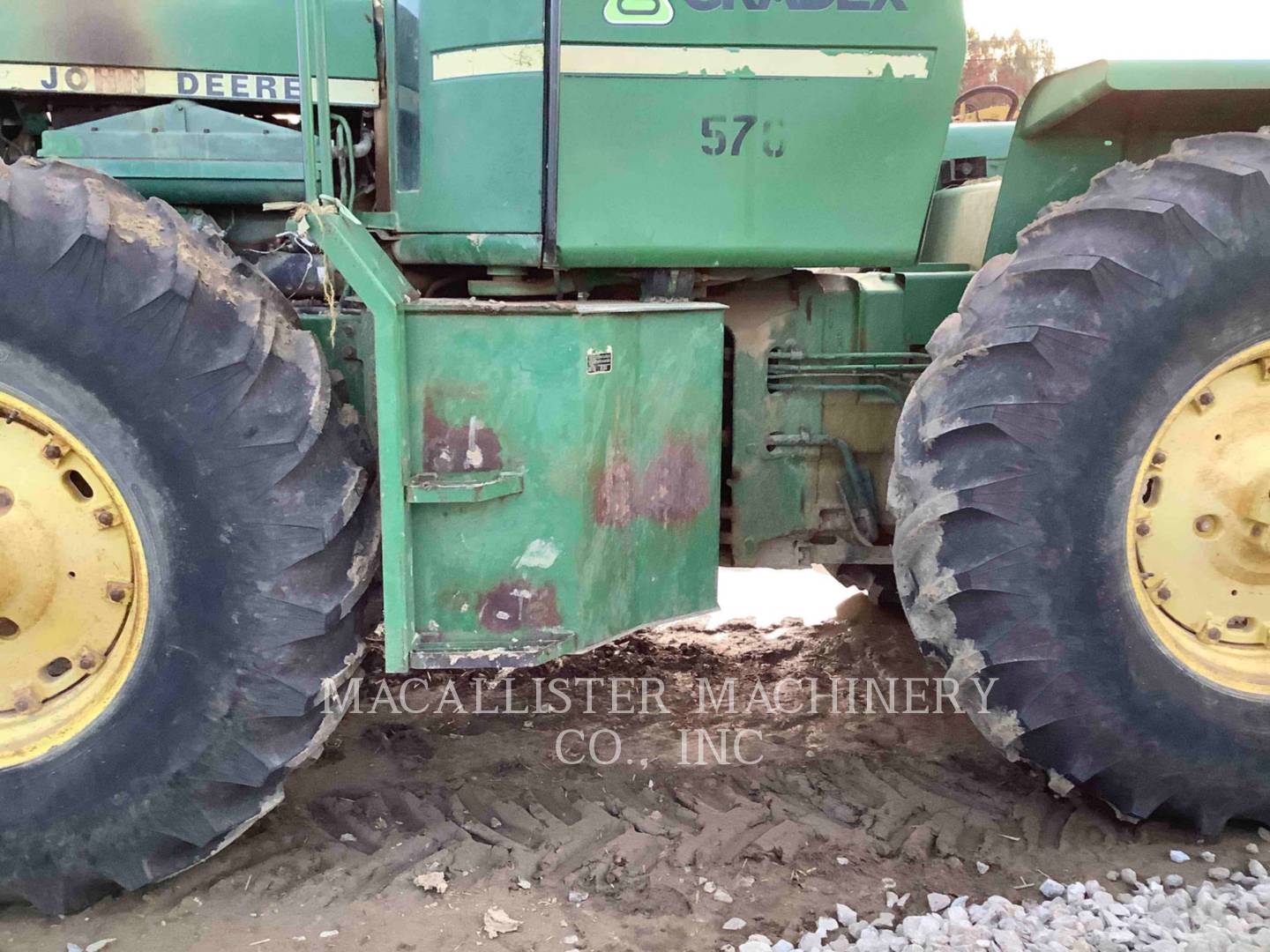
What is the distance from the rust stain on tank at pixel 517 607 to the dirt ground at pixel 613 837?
60 centimetres

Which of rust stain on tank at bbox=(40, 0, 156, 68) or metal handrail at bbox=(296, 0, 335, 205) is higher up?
rust stain on tank at bbox=(40, 0, 156, 68)

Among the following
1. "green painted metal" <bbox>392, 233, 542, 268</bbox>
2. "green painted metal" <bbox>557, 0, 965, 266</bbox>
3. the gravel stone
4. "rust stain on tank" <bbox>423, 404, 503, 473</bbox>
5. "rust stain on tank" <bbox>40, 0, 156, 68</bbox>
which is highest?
"rust stain on tank" <bbox>40, 0, 156, 68</bbox>

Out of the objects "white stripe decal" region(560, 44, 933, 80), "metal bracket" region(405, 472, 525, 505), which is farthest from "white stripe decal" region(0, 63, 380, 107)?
A: "metal bracket" region(405, 472, 525, 505)

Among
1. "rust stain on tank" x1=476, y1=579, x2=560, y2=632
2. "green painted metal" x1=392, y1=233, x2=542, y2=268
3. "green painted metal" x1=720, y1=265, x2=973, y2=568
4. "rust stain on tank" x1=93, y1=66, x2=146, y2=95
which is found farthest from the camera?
"rust stain on tank" x1=93, y1=66, x2=146, y2=95

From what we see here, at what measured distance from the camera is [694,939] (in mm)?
2186

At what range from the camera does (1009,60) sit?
32.9 feet

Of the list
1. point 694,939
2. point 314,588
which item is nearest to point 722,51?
point 314,588

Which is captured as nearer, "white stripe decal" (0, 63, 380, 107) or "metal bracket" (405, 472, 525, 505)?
"metal bracket" (405, 472, 525, 505)

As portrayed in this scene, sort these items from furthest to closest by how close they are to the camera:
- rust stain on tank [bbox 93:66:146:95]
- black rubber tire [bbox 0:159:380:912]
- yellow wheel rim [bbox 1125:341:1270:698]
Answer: rust stain on tank [bbox 93:66:146:95], yellow wheel rim [bbox 1125:341:1270:698], black rubber tire [bbox 0:159:380:912]

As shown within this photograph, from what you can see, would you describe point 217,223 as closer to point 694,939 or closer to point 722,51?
point 722,51

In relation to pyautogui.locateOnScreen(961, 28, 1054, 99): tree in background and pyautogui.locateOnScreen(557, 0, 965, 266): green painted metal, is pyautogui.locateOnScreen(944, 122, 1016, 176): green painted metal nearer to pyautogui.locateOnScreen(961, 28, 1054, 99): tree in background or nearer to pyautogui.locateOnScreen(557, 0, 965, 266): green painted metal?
pyautogui.locateOnScreen(557, 0, 965, 266): green painted metal

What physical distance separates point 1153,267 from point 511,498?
148 centimetres

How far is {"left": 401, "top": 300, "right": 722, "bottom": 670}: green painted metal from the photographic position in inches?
87.1

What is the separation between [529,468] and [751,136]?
1.00 meters
